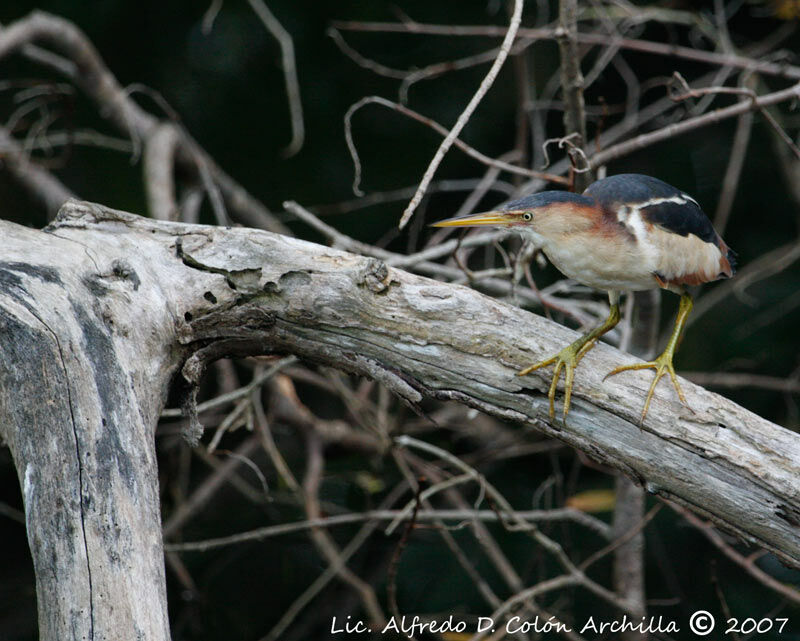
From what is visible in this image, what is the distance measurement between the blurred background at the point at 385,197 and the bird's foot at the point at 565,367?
1.43 metres

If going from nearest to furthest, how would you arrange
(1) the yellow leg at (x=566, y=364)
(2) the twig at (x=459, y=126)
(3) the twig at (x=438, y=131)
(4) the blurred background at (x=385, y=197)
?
1. (2) the twig at (x=459, y=126)
2. (1) the yellow leg at (x=566, y=364)
3. (3) the twig at (x=438, y=131)
4. (4) the blurred background at (x=385, y=197)

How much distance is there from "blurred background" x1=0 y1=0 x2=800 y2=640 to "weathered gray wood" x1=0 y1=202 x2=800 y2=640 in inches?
56.4

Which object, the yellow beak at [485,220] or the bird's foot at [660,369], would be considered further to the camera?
the yellow beak at [485,220]

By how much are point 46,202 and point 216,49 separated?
121cm

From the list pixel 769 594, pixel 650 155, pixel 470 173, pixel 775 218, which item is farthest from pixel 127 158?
pixel 769 594

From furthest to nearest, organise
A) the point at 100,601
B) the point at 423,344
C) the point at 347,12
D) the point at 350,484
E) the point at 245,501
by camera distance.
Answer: the point at 347,12 < the point at 245,501 < the point at 350,484 < the point at 423,344 < the point at 100,601

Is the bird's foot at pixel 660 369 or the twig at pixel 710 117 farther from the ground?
the twig at pixel 710 117

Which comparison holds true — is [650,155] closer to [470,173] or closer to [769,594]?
[470,173]

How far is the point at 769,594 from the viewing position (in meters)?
3.05

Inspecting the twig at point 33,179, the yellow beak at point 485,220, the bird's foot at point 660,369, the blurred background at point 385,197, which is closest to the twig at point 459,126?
the yellow beak at point 485,220

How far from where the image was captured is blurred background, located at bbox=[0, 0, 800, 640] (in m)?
3.06

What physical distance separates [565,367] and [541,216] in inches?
12.0

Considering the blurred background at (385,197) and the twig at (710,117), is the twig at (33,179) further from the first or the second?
the twig at (710,117)

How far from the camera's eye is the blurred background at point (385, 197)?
3061 mm
